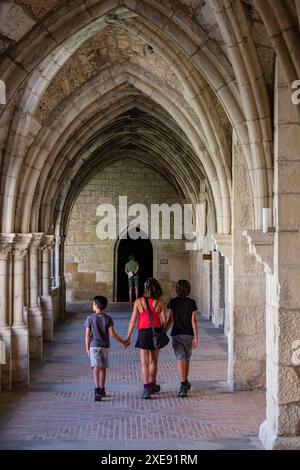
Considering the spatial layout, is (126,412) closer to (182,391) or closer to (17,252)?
(182,391)

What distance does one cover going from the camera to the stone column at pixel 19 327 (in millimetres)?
8438

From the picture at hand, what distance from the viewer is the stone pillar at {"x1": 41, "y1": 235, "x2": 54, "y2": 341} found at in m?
12.2

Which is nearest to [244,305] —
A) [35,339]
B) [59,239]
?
[35,339]

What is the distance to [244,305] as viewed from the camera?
7.90 metres

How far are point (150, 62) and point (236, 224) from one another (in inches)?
128

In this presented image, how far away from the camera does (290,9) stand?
16.0 feet

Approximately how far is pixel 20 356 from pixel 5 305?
2.19 ft

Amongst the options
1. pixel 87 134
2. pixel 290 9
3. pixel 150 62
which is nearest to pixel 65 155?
pixel 87 134

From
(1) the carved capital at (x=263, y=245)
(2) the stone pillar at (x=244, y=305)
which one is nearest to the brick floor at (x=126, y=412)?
(2) the stone pillar at (x=244, y=305)

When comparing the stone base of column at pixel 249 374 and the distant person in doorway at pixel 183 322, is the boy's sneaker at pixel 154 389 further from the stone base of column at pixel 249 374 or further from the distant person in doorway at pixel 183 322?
the stone base of column at pixel 249 374

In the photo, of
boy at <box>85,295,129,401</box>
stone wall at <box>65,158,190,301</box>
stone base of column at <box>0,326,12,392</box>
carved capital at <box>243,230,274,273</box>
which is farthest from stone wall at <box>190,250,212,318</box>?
carved capital at <box>243,230,274,273</box>

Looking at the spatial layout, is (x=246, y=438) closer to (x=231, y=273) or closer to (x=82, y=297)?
(x=231, y=273)

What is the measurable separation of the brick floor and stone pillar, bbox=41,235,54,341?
199 cm

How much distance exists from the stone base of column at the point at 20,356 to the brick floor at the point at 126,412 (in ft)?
0.56
